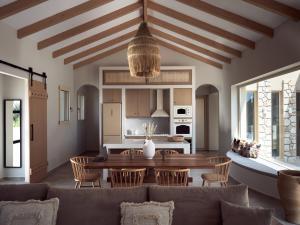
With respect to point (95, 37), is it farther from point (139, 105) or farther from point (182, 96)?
point (182, 96)

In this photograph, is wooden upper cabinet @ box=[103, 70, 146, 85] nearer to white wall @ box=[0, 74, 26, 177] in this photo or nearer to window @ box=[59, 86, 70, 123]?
window @ box=[59, 86, 70, 123]

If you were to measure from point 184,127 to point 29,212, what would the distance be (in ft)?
19.8

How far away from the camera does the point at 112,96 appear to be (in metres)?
7.95

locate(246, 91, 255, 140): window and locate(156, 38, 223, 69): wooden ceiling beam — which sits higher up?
locate(156, 38, 223, 69): wooden ceiling beam

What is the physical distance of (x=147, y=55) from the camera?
365 cm

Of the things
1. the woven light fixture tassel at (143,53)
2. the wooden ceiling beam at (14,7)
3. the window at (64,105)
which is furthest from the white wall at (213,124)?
the wooden ceiling beam at (14,7)

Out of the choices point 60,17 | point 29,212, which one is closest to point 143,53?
point 60,17

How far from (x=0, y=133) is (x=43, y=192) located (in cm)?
417

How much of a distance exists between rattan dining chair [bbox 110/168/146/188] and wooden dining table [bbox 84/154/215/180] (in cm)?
8

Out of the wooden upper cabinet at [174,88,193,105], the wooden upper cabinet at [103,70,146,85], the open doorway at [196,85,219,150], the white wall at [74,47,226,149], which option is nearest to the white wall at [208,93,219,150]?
the open doorway at [196,85,219,150]

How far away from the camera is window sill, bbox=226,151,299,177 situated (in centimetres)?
458

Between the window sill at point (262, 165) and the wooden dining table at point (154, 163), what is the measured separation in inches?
45.5

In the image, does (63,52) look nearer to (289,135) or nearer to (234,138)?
(234,138)

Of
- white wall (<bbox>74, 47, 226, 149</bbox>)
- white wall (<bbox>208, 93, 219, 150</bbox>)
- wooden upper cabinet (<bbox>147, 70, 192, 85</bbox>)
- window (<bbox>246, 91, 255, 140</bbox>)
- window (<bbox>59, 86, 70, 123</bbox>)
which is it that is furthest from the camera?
white wall (<bbox>208, 93, 219, 150</bbox>)
